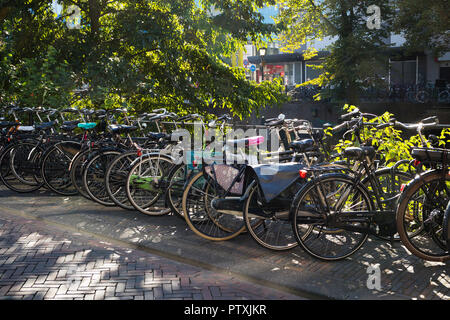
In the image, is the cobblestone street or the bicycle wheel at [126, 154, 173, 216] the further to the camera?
the bicycle wheel at [126, 154, 173, 216]

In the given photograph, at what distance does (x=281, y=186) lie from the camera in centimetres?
498

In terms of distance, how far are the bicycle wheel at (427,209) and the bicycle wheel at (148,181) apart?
294 cm

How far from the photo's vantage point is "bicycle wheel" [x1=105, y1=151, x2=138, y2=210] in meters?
6.63

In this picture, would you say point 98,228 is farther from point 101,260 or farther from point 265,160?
point 265,160

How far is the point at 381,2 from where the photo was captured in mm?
24719

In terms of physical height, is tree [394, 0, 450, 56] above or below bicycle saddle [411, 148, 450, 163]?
above

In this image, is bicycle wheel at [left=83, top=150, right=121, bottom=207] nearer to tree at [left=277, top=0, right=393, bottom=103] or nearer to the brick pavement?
the brick pavement

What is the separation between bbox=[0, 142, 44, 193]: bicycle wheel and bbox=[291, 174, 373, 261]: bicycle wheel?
16.3 ft

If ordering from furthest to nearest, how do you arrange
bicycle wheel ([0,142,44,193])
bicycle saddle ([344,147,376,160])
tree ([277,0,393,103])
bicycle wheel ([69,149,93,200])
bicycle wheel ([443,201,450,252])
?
tree ([277,0,393,103]), bicycle wheel ([0,142,44,193]), bicycle wheel ([69,149,93,200]), bicycle saddle ([344,147,376,160]), bicycle wheel ([443,201,450,252])

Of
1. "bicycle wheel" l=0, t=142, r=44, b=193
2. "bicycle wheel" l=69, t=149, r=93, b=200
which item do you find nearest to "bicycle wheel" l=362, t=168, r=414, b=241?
"bicycle wheel" l=69, t=149, r=93, b=200

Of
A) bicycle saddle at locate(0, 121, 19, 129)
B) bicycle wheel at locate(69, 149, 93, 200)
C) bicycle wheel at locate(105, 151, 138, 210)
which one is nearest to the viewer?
bicycle wheel at locate(105, 151, 138, 210)

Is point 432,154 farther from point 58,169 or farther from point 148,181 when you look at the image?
point 58,169

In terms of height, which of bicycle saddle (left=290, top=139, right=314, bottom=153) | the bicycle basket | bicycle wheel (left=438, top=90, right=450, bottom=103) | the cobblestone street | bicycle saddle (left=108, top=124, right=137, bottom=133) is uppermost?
bicycle wheel (left=438, top=90, right=450, bottom=103)
